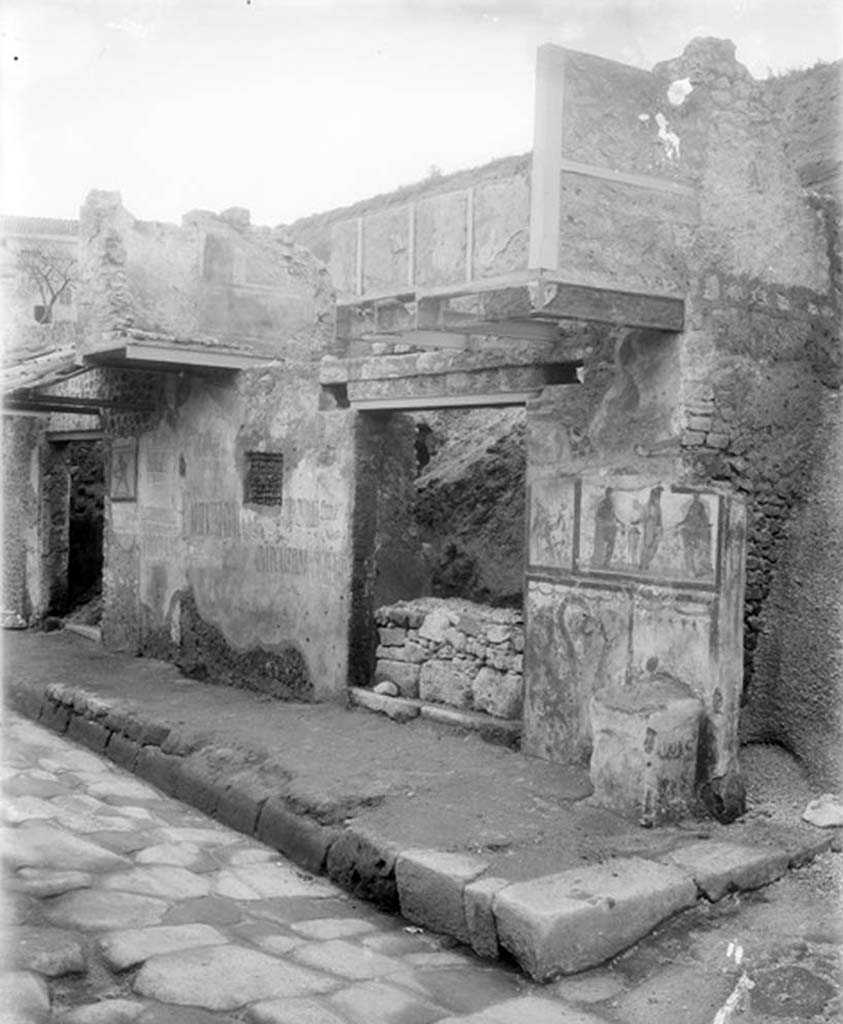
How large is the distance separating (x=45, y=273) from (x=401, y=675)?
65.0ft

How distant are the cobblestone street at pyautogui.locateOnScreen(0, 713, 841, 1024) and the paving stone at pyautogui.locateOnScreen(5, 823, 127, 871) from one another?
0.01 meters

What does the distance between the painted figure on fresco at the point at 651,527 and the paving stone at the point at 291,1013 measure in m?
2.98

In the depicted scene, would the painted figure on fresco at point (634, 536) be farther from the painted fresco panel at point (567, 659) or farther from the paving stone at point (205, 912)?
the paving stone at point (205, 912)

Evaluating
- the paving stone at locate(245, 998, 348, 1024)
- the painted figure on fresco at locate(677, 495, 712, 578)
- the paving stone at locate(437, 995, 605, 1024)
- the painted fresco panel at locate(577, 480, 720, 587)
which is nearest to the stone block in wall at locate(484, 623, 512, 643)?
the painted fresco panel at locate(577, 480, 720, 587)

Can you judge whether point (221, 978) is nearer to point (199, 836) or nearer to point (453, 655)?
point (199, 836)

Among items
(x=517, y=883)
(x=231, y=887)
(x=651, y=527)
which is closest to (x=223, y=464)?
(x=651, y=527)

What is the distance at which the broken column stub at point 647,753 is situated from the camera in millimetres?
5809

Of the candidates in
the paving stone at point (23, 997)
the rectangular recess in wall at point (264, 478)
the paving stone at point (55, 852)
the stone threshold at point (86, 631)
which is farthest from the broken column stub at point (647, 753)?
the stone threshold at point (86, 631)

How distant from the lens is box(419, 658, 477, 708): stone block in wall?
25.0 ft

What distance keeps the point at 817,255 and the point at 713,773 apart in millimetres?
3135

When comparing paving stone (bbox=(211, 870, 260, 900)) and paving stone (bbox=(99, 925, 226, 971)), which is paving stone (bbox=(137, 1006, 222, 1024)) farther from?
paving stone (bbox=(211, 870, 260, 900))

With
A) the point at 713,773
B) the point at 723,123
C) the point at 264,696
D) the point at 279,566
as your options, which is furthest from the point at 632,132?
the point at 264,696

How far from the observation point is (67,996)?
165 inches

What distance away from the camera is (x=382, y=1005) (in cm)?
434
